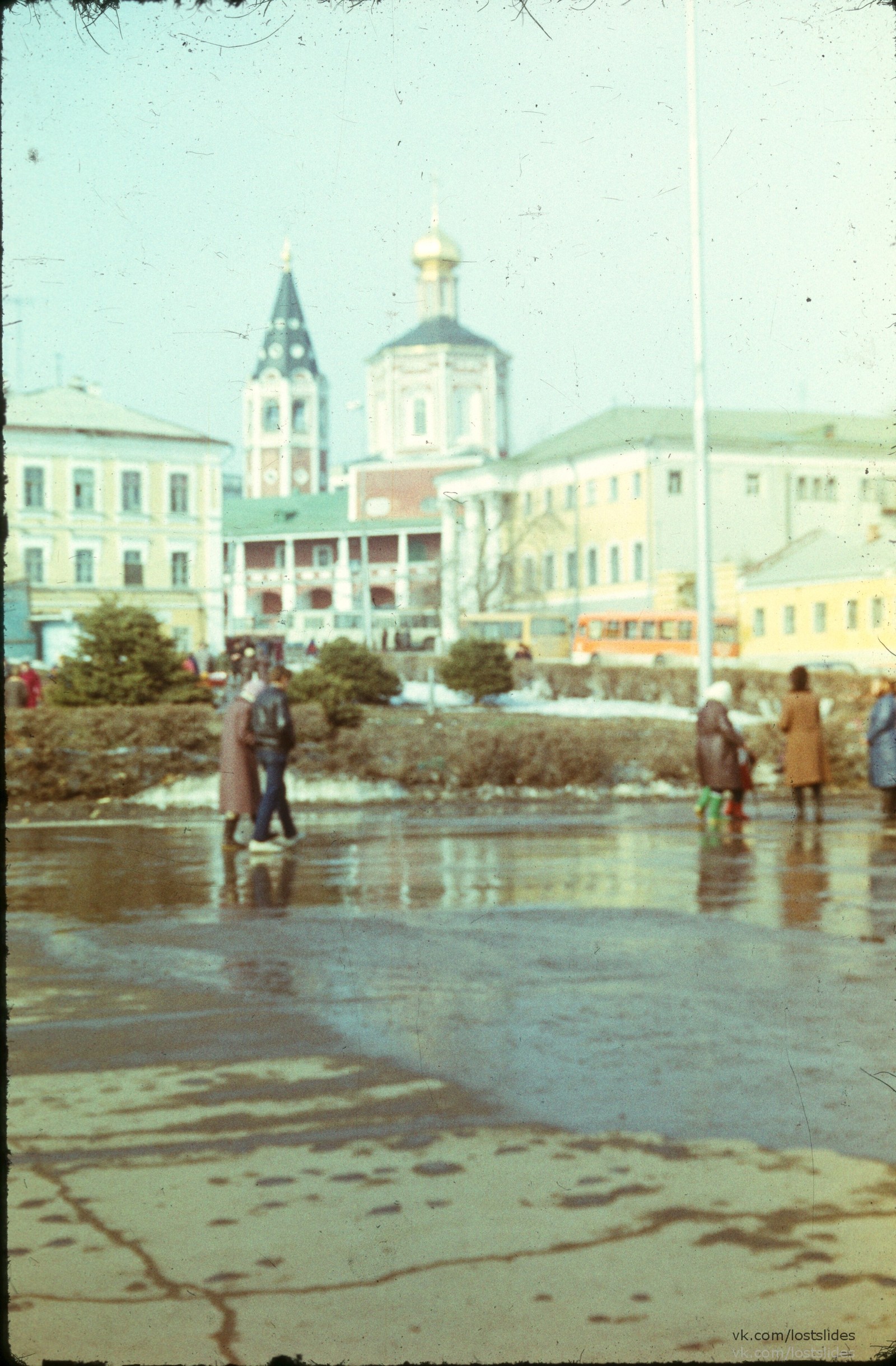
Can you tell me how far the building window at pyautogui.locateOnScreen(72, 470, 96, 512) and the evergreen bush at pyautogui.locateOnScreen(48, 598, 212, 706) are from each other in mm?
7034

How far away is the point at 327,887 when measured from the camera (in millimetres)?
11688

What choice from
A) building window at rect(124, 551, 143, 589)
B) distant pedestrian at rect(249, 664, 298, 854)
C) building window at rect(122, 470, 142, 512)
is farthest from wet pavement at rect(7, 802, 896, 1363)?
building window at rect(124, 551, 143, 589)

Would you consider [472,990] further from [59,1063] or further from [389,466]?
[389,466]

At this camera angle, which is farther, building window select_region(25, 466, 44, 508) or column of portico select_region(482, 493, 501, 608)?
column of portico select_region(482, 493, 501, 608)

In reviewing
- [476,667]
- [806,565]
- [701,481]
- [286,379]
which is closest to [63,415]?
[286,379]

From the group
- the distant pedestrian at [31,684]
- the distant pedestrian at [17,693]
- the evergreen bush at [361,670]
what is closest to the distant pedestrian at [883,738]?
the distant pedestrian at [17,693]

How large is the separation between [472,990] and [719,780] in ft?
30.6

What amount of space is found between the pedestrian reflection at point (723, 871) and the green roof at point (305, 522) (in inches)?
183

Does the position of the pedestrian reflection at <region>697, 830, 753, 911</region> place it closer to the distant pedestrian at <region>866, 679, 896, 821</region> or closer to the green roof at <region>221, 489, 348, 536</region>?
the distant pedestrian at <region>866, 679, 896, 821</region>

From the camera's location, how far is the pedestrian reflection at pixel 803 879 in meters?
9.96

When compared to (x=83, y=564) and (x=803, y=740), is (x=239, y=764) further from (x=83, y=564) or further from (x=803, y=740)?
(x=803, y=740)

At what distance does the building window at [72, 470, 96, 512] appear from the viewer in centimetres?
966

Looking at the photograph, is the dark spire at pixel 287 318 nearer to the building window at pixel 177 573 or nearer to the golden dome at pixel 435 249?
the golden dome at pixel 435 249

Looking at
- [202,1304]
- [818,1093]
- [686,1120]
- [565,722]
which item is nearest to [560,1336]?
[202,1304]
